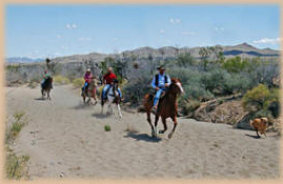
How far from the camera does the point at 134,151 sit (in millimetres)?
8820

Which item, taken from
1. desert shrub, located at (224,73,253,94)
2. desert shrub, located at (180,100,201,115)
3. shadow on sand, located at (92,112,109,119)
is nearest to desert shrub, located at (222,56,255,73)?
desert shrub, located at (224,73,253,94)

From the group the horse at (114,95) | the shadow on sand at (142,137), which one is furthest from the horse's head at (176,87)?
the horse at (114,95)

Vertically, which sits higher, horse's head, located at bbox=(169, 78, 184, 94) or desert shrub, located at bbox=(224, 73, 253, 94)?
horse's head, located at bbox=(169, 78, 184, 94)

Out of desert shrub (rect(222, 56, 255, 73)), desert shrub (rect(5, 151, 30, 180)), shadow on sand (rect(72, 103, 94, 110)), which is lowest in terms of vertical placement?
desert shrub (rect(5, 151, 30, 180))

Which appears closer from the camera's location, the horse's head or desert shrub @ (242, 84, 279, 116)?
the horse's head

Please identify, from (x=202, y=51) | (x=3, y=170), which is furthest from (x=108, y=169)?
(x=202, y=51)

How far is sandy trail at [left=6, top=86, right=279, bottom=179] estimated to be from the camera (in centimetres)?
734

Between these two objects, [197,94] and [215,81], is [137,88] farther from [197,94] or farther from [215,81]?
[215,81]

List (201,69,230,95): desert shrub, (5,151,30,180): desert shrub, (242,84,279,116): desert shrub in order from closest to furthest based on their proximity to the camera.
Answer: (5,151,30,180): desert shrub, (242,84,279,116): desert shrub, (201,69,230,95): desert shrub

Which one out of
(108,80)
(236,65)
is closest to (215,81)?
(236,65)

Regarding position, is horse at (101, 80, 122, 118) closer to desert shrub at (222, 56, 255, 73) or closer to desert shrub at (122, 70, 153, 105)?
desert shrub at (122, 70, 153, 105)

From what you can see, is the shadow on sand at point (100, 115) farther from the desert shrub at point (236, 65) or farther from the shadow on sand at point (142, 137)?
the desert shrub at point (236, 65)

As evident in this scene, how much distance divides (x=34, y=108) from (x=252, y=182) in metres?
11.8

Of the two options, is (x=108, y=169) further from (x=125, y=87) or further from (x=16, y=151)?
(x=125, y=87)
